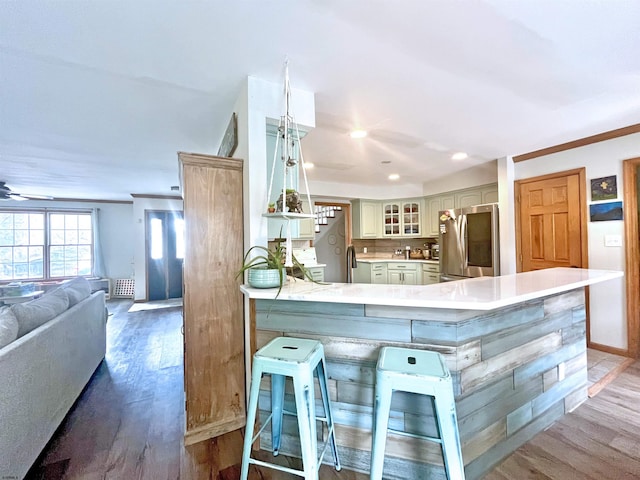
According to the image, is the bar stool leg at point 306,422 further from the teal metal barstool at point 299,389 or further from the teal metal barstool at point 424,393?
the teal metal barstool at point 424,393

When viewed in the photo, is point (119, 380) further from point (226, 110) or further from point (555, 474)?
point (555, 474)

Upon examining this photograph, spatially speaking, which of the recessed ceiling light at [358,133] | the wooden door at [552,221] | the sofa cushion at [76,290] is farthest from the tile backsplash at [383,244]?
the sofa cushion at [76,290]

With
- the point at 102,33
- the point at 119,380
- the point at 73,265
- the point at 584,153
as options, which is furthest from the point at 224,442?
the point at 73,265

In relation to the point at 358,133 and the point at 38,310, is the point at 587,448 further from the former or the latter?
the point at 38,310

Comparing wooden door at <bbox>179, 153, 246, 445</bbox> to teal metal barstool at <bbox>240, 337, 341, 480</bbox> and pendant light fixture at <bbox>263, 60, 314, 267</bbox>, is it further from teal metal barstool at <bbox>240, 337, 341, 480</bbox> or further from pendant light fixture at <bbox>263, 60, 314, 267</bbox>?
teal metal barstool at <bbox>240, 337, 341, 480</bbox>

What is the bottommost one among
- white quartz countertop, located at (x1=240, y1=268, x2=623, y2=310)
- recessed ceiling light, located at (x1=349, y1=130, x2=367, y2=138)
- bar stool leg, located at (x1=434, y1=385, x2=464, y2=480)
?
bar stool leg, located at (x1=434, y1=385, x2=464, y2=480)

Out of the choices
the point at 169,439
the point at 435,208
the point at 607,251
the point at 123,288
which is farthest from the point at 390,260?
the point at 123,288

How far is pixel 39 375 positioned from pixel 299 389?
1.63 m

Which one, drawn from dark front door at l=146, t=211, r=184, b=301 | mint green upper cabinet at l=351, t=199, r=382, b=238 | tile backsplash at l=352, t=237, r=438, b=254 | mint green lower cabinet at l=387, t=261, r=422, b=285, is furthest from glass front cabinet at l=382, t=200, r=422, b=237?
dark front door at l=146, t=211, r=184, b=301

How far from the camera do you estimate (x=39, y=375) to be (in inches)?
65.5

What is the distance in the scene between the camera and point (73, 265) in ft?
21.7

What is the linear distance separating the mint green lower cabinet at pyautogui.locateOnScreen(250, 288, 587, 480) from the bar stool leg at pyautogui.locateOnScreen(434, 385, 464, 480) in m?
0.27

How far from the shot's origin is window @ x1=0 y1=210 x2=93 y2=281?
242 inches

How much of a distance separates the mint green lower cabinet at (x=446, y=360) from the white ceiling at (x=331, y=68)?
4.92ft
